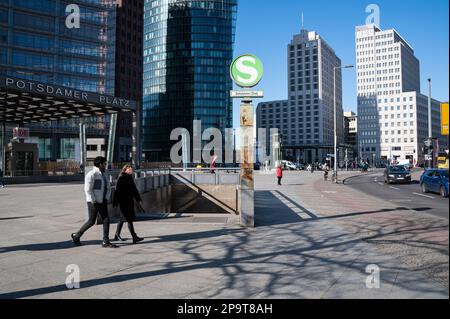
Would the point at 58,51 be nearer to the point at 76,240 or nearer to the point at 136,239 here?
the point at 76,240

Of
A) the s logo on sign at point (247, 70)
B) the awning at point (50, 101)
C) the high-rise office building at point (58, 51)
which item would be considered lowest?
the s logo on sign at point (247, 70)

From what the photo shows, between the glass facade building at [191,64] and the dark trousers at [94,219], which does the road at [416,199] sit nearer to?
the dark trousers at [94,219]

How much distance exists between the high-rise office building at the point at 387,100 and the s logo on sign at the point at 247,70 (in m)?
→ 134

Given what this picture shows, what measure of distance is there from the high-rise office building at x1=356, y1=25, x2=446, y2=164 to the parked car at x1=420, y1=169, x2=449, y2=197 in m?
119

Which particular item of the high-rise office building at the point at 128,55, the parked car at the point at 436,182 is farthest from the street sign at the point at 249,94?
the high-rise office building at the point at 128,55

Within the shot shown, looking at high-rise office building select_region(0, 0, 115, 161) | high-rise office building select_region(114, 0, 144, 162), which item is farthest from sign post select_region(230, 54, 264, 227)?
high-rise office building select_region(114, 0, 144, 162)

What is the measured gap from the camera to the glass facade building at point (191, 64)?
12050 cm

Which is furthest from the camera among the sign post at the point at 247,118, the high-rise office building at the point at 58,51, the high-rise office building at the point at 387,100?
the high-rise office building at the point at 387,100

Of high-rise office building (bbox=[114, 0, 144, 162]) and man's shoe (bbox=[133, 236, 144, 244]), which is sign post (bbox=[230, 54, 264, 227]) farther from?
high-rise office building (bbox=[114, 0, 144, 162])

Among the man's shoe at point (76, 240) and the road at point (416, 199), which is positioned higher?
the man's shoe at point (76, 240)

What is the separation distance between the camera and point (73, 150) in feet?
229

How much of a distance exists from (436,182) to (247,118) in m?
15.1

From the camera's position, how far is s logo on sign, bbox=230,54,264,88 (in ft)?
33.1

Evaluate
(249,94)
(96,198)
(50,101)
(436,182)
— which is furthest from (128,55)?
(96,198)
